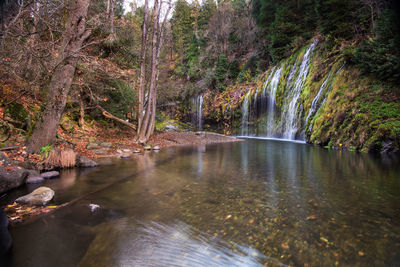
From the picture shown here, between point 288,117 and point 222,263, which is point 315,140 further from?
point 222,263

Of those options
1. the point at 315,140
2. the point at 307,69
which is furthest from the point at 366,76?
the point at 307,69

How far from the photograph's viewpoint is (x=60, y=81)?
6113mm

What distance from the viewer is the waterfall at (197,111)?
25406mm

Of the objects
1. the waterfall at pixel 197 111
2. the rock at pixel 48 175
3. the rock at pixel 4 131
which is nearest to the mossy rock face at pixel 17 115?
the rock at pixel 4 131

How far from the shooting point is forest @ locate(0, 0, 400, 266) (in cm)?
296

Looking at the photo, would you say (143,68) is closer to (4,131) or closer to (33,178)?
(4,131)

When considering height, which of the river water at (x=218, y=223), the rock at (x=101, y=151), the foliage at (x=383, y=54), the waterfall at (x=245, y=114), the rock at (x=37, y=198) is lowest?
the river water at (x=218, y=223)

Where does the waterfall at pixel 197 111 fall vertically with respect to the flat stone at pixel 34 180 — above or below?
above

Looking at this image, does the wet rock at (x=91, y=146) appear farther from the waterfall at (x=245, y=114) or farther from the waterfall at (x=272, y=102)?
the waterfall at (x=245, y=114)

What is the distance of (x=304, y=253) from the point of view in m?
2.34

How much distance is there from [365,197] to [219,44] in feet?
96.1

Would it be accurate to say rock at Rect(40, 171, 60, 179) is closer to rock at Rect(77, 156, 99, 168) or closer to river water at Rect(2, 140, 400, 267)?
river water at Rect(2, 140, 400, 267)

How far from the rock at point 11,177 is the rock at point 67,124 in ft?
17.1

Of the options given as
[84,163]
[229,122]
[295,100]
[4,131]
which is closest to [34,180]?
[84,163]
